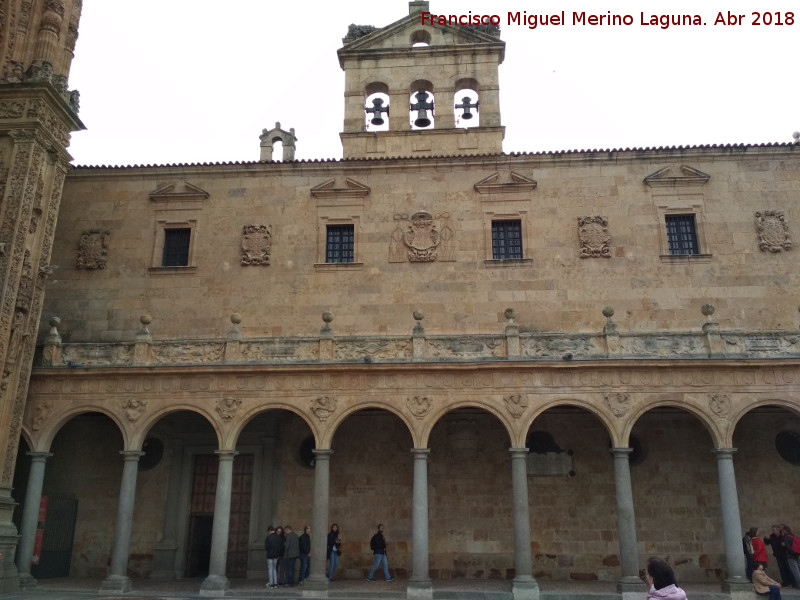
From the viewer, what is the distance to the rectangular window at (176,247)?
20.8 m

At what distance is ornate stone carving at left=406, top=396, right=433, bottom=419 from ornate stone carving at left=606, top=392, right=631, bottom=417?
13.4ft

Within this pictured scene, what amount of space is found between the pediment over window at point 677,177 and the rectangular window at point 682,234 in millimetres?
990

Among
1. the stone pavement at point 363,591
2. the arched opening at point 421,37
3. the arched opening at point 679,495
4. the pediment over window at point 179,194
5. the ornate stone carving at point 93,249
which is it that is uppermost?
the arched opening at point 421,37

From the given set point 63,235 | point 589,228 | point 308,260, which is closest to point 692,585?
point 589,228

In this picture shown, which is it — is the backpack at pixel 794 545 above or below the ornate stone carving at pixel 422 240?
below

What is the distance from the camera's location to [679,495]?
17.7m

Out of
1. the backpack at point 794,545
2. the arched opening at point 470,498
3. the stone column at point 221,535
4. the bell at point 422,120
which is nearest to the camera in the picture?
the stone column at point 221,535

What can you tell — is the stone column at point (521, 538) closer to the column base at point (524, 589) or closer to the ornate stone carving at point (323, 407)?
the column base at point (524, 589)

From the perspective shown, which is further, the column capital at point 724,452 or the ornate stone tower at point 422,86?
the ornate stone tower at point 422,86

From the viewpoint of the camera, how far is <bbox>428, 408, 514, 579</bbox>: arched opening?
1758cm

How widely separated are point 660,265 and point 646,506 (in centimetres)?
650

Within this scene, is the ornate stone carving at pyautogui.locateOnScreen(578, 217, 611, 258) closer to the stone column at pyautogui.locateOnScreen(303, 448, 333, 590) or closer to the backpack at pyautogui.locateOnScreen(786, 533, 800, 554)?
the backpack at pyautogui.locateOnScreen(786, 533, 800, 554)

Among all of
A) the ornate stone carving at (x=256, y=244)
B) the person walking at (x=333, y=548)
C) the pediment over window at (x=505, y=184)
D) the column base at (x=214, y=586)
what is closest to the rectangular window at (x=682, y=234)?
the pediment over window at (x=505, y=184)

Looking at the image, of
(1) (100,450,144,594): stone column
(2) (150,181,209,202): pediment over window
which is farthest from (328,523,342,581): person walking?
(2) (150,181,209,202): pediment over window
